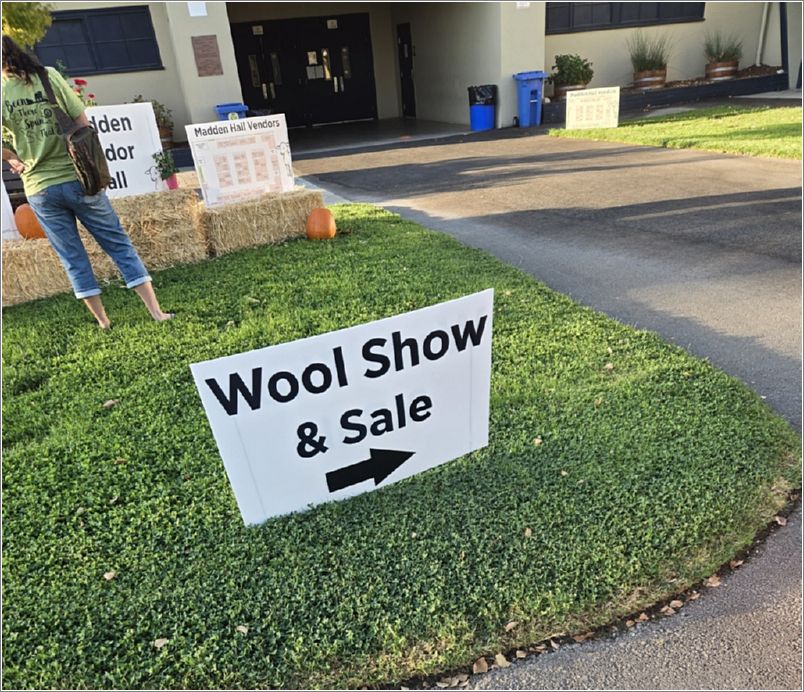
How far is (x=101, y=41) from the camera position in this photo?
13.5 m

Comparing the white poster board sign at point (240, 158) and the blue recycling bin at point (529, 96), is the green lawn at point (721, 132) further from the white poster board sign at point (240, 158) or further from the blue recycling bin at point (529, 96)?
the white poster board sign at point (240, 158)

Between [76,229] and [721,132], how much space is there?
10411mm

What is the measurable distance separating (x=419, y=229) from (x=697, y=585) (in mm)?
4901

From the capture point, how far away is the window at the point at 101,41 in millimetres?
13234

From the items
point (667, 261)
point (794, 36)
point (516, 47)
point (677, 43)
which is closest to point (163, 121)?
point (516, 47)

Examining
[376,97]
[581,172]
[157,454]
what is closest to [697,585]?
[157,454]

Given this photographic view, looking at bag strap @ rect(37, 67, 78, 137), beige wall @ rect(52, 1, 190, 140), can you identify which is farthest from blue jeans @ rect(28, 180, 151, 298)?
beige wall @ rect(52, 1, 190, 140)

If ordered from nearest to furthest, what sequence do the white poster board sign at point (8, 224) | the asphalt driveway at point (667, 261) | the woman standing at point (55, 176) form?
the asphalt driveway at point (667, 261), the woman standing at point (55, 176), the white poster board sign at point (8, 224)

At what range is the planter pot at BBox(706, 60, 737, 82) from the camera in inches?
651

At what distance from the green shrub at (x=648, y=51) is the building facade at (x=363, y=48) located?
0.90 feet

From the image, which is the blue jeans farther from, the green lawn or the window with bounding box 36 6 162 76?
the window with bounding box 36 6 162 76

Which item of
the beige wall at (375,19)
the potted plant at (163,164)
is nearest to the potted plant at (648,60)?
the beige wall at (375,19)

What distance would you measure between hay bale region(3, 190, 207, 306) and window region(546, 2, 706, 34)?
44.4 ft

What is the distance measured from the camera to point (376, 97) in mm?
19969
